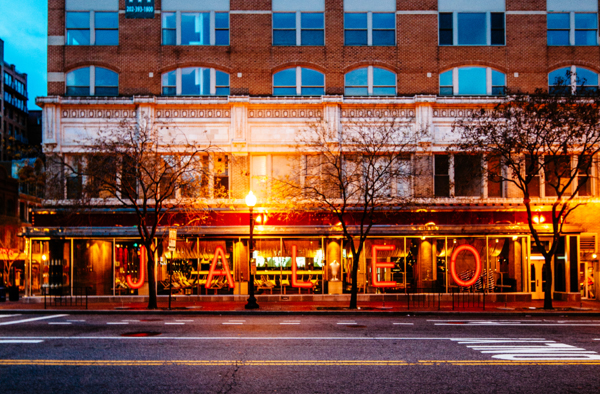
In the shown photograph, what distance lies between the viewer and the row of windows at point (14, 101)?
291 feet

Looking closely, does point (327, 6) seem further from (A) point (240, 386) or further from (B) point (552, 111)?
(A) point (240, 386)

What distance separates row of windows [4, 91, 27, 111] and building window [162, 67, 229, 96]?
7415cm

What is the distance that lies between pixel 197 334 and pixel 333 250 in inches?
523

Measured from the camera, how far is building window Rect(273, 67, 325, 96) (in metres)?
27.9

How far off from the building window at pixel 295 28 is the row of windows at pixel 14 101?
7707cm

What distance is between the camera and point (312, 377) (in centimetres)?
927

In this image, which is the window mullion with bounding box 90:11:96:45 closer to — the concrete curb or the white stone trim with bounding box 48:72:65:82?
the white stone trim with bounding box 48:72:65:82

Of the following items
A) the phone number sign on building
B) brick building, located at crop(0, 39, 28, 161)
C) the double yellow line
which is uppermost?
brick building, located at crop(0, 39, 28, 161)

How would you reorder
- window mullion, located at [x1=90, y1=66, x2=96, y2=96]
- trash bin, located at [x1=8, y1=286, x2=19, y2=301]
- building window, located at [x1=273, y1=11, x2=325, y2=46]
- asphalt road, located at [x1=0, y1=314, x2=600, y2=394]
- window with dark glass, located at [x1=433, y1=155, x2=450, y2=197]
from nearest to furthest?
asphalt road, located at [x1=0, y1=314, x2=600, y2=394] → window with dark glass, located at [x1=433, y1=155, x2=450, y2=197] → window mullion, located at [x1=90, y1=66, x2=96, y2=96] → building window, located at [x1=273, y1=11, x2=325, y2=46] → trash bin, located at [x1=8, y1=286, x2=19, y2=301]

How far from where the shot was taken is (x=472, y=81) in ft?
92.5

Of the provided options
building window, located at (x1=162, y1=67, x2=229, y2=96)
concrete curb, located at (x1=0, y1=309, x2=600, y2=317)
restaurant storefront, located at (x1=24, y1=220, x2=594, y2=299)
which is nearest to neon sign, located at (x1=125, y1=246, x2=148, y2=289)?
restaurant storefront, located at (x1=24, y1=220, x2=594, y2=299)

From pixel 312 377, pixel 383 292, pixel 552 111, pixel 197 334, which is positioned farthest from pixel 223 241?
pixel 312 377

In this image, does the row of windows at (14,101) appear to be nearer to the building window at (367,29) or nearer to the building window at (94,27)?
the building window at (94,27)

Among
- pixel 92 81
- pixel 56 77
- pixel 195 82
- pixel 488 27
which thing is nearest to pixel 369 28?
pixel 488 27
